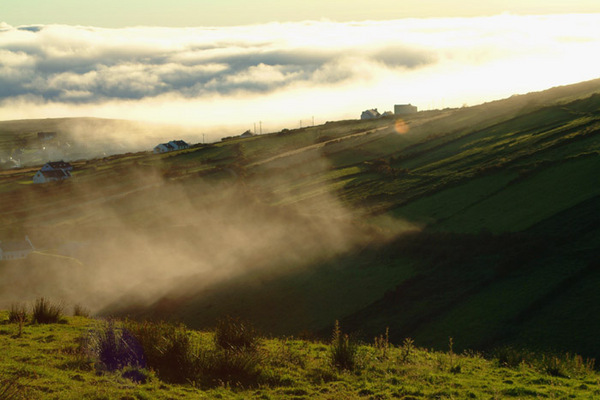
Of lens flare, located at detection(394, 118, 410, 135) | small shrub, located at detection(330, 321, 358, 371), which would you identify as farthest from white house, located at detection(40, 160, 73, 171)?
small shrub, located at detection(330, 321, 358, 371)

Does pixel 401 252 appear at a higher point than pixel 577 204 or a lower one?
lower

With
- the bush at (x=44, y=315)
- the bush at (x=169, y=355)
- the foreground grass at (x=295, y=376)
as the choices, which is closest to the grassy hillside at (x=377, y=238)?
the foreground grass at (x=295, y=376)

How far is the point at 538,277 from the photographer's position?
3947cm

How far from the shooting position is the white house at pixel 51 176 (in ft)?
444

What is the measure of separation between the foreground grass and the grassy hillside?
15178mm

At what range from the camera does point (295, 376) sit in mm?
16703

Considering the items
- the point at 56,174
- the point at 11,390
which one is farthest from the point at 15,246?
the point at 11,390

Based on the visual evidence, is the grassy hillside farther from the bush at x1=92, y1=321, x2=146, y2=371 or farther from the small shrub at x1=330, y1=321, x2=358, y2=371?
the bush at x1=92, y1=321, x2=146, y2=371

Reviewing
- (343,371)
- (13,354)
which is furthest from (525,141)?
(13,354)

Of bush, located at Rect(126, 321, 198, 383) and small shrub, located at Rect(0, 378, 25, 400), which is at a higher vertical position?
small shrub, located at Rect(0, 378, 25, 400)

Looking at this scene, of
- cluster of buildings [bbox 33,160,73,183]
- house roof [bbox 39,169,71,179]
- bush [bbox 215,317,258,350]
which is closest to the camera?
bush [bbox 215,317,258,350]

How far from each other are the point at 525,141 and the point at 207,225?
47.9m

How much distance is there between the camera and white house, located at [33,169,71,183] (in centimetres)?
13519

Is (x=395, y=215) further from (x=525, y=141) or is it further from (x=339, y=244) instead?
(x=525, y=141)
